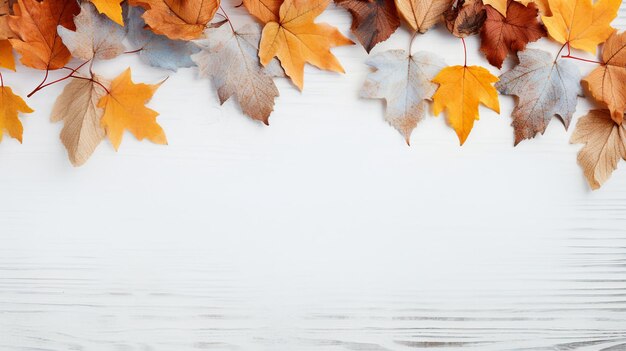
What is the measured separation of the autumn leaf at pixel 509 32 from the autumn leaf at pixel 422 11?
0.06 metres

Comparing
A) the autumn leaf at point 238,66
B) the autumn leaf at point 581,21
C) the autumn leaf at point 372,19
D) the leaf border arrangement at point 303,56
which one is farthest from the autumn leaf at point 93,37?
the autumn leaf at point 581,21

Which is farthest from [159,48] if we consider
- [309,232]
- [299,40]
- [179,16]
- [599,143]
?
[599,143]

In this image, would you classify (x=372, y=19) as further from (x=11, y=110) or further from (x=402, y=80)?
(x=11, y=110)

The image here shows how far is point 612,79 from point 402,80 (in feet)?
0.98

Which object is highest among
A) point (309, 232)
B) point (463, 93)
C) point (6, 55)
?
point (463, 93)

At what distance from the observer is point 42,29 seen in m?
0.71

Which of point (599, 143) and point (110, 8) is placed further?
point (599, 143)

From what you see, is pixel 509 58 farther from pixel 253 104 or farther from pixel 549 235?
pixel 253 104

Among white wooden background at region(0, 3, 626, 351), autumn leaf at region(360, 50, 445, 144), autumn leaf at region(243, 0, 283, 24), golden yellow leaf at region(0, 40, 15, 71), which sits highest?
autumn leaf at region(243, 0, 283, 24)

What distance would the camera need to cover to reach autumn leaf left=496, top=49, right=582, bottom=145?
777 millimetres

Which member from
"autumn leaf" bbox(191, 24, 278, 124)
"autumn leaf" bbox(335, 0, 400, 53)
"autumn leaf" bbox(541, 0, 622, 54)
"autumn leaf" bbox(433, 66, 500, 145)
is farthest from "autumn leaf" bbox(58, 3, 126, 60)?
"autumn leaf" bbox(541, 0, 622, 54)

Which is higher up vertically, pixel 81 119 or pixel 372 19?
pixel 372 19

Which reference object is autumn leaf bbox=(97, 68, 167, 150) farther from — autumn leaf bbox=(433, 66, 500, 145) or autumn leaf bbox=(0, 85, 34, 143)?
autumn leaf bbox=(433, 66, 500, 145)

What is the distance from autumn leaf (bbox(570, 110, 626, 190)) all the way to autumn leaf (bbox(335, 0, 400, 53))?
12.0 inches
